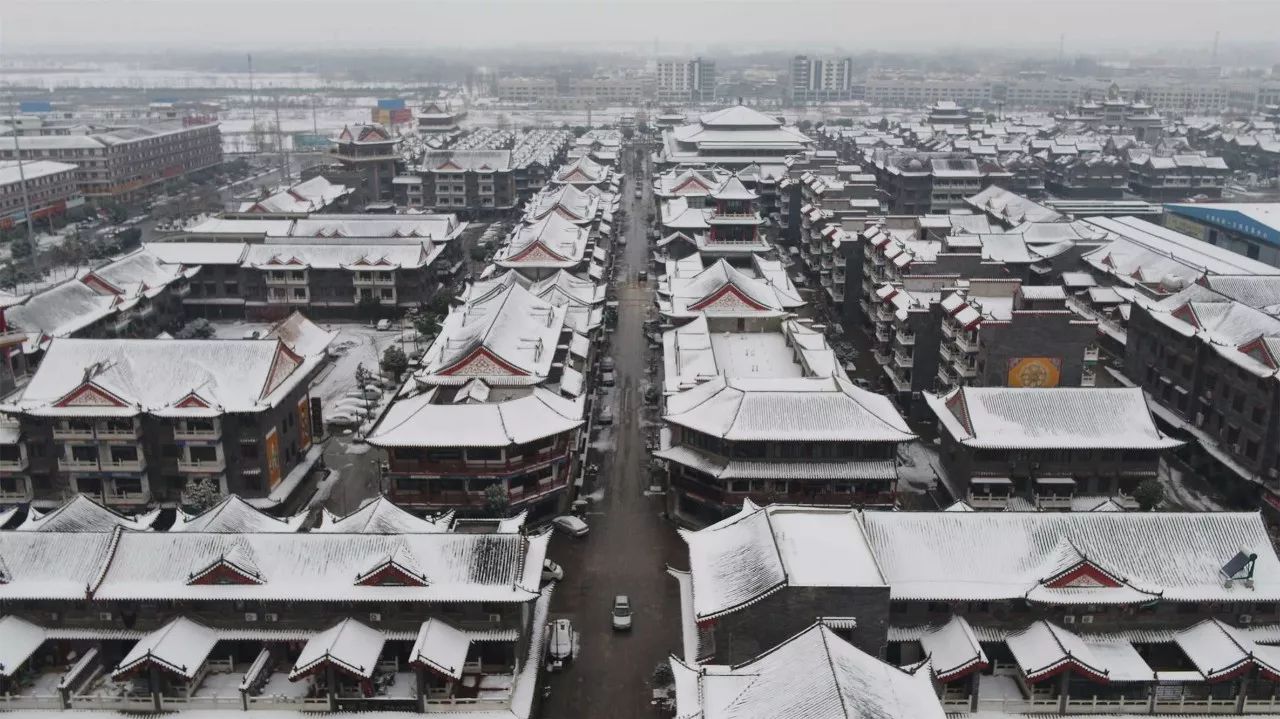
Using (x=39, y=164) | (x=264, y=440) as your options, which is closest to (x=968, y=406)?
(x=264, y=440)

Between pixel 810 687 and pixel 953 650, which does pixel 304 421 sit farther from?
pixel 953 650

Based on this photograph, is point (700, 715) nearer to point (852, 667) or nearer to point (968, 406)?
point (852, 667)

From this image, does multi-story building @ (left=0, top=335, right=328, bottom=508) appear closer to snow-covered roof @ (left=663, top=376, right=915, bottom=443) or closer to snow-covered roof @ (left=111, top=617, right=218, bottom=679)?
snow-covered roof @ (left=111, top=617, right=218, bottom=679)

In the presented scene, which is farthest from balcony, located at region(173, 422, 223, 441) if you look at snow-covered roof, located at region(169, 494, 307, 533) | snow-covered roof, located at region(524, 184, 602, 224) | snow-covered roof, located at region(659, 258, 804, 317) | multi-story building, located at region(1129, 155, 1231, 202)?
multi-story building, located at region(1129, 155, 1231, 202)

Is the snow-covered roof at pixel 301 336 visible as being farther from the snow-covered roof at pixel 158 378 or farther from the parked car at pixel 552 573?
the parked car at pixel 552 573

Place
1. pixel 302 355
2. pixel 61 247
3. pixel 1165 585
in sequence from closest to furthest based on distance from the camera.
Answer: pixel 1165 585, pixel 302 355, pixel 61 247

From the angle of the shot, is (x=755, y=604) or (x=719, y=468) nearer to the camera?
(x=755, y=604)

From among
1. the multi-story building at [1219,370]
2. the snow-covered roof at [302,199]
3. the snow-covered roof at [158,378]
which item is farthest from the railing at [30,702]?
the snow-covered roof at [302,199]
